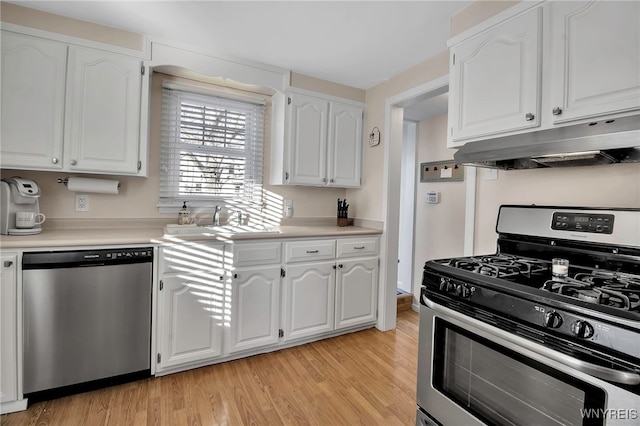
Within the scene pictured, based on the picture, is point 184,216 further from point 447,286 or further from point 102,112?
point 447,286

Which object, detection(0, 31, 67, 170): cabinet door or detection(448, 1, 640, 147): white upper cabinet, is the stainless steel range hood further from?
detection(0, 31, 67, 170): cabinet door

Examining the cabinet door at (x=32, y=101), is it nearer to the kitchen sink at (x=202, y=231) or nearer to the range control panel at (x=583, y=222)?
the kitchen sink at (x=202, y=231)

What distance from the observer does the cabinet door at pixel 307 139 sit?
290 cm

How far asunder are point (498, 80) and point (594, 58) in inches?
16.0

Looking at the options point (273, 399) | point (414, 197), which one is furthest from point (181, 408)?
point (414, 197)

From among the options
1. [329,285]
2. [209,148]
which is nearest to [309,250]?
[329,285]

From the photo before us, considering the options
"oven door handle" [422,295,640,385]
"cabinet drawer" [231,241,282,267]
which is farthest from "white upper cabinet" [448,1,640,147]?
"cabinet drawer" [231,241,282,267]

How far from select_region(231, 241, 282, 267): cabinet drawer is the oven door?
1307 millimetres

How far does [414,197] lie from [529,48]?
2.43 metres

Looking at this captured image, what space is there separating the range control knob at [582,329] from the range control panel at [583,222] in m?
0.68

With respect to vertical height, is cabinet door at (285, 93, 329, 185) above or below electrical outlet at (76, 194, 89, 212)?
above

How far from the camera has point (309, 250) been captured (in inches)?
104

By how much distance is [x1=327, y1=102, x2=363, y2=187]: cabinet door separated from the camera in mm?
3096

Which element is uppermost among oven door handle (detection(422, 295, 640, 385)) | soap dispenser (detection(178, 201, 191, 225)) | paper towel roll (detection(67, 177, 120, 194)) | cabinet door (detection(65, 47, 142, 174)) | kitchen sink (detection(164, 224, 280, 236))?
cabinet door (detection(65, 47, 142, 174))
